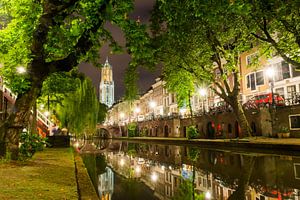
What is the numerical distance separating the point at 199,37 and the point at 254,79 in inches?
890

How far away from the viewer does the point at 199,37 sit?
80.8ft

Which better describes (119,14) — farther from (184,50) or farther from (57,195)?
(184,50)

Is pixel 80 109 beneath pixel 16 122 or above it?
above

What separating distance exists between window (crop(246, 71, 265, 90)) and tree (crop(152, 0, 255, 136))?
15.6 metres

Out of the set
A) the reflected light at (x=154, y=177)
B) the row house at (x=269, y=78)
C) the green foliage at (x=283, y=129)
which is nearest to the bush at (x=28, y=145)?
the reflected light at (x=154, y=177)

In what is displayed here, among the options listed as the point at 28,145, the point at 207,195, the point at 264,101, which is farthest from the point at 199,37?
the point at 207,195

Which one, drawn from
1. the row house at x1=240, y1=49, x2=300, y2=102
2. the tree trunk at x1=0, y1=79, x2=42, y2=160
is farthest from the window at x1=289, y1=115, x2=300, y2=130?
the tree trunk at x1=0, y1=79, x2=42, y2=160

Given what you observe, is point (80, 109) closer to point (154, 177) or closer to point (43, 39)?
point (43, 39)

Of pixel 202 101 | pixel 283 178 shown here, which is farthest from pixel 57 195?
pixel 202 101

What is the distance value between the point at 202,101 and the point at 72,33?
47.1 m

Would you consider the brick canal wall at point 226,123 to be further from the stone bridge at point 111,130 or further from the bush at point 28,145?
the bush at point 28,145

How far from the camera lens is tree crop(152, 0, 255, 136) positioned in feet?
64.4

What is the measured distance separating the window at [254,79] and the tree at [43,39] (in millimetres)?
33295

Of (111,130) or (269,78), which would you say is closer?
(269,78)
